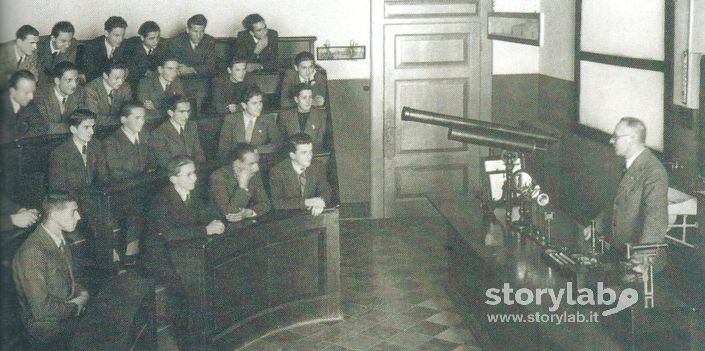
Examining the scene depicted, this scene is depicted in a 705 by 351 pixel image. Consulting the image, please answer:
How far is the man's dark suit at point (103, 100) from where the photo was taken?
302 inches

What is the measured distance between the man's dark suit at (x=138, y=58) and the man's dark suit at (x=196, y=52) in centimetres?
26

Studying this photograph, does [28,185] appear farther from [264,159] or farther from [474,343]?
[474,343]

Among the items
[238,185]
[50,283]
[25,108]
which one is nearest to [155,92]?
[25,108]

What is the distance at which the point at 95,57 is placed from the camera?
861 cm

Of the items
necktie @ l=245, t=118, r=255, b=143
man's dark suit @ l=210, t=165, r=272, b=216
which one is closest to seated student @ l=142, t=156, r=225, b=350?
man's dark suit @ l=210, t=165, r=272, b=216

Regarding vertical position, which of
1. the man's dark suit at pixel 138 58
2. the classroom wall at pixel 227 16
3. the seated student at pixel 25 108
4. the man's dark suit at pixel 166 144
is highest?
the classroom wall at pixel 227 16

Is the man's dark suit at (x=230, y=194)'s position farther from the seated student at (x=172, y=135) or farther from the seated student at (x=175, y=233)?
the seated student at (x=172, y=135)

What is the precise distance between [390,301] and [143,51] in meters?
3.92

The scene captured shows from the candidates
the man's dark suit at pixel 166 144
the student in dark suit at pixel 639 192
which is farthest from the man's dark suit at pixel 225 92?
the student in dark suit at pixel 639 192

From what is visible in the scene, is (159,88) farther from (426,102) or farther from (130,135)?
Result: (426,102)

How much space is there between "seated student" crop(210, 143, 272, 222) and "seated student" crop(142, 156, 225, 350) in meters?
0.38

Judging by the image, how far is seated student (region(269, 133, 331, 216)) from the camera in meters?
6.36

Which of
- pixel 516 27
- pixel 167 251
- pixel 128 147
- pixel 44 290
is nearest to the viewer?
pixel 44 290

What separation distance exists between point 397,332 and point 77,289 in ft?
8.30
